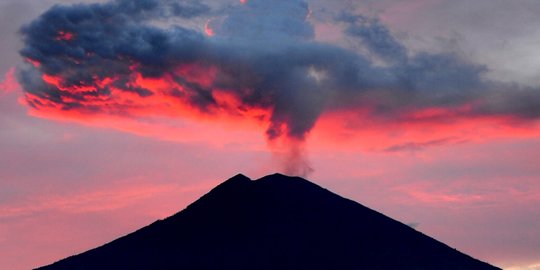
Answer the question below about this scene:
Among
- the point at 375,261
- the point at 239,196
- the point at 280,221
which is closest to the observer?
the point at 375,261

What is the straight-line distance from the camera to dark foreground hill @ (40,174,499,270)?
107m

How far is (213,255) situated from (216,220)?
12.7m

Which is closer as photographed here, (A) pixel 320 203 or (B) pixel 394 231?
(B) pixel 394 231

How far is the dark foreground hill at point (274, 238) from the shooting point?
350 feet

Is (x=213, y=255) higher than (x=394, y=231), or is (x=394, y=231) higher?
(x=394, y=231)

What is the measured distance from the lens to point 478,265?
115188 millimetres

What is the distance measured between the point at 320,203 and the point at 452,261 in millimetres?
23097

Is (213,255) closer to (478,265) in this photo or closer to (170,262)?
(170,262)

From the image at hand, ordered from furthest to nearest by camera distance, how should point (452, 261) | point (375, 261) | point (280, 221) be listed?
1. point (280, 221)
2. point (452, 261)
3. point (375, 261)

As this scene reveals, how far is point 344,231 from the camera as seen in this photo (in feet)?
379

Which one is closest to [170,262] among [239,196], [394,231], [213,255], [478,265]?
[213,255]

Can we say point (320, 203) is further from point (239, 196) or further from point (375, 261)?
point (375, 261)

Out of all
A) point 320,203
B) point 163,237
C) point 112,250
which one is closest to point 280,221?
point 320,203

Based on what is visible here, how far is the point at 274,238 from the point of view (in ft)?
372
